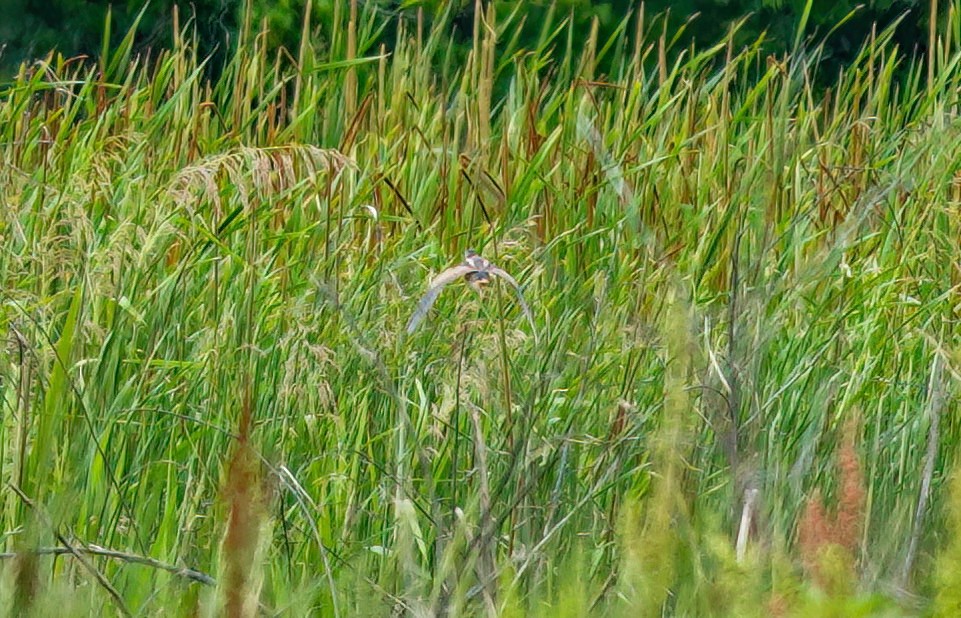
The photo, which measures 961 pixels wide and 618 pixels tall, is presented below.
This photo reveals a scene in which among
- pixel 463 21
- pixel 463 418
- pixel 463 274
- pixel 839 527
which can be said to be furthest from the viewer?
pixel 463 21

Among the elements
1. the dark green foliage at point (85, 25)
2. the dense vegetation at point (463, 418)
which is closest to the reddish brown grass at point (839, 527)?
the dense vegetation at point (463, 418)

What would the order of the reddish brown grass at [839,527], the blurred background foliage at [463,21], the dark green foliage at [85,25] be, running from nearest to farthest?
the reddish brown grass at [839,527]
the blurred background foliage at [463,21]
the dark green foliage at [85,25]

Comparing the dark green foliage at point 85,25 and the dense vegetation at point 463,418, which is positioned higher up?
the dense vegetation at point 463,418

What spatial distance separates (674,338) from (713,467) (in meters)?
0.55

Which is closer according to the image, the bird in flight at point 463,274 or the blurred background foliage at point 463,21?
the bird in flight at point 463,274

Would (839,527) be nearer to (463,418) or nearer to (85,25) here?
(463,418)

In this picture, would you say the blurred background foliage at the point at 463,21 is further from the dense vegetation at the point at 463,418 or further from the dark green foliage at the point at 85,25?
the dense vegetation at the point at 463,418

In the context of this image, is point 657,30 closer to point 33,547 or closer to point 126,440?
point 126,440

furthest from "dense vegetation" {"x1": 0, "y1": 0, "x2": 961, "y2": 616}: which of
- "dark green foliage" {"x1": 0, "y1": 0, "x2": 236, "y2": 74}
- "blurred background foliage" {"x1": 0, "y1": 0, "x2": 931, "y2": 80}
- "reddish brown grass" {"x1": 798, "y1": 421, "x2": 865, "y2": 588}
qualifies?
"dark green foliage" {"x1": 0, "y1": 0, "x2": 236, "y2": 74}

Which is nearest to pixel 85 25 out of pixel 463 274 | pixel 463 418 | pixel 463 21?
pixel 463 21

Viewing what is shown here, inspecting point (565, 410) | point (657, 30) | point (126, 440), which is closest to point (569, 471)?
point (565, 410)

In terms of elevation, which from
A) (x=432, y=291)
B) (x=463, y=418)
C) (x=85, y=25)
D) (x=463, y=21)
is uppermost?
(x=432, y=291)

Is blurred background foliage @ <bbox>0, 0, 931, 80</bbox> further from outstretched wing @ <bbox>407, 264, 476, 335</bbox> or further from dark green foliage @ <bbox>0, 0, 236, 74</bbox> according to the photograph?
outstretched wing @ <bbox>407, 264, 476, 335</bbox>

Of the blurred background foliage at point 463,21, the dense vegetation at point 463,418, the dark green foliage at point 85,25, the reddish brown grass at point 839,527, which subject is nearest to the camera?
the reddish brown grass at point 839,527
